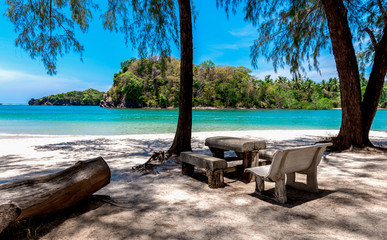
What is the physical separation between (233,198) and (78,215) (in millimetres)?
1786

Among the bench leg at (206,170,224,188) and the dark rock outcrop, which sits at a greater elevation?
the dark rock outcrop

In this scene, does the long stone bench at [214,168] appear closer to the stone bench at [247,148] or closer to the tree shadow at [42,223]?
the stone bench at [247,148]

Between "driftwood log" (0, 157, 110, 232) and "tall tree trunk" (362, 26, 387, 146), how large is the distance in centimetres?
669

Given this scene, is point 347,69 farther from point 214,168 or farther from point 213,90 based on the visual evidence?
point 213,90

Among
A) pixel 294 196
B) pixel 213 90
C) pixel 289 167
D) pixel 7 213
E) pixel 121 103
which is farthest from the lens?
pixel 121 103

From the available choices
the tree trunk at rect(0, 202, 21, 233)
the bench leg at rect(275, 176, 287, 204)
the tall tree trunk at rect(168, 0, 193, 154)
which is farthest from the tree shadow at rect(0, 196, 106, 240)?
the tall tree trunk at rect(168, 0, 193, 154)

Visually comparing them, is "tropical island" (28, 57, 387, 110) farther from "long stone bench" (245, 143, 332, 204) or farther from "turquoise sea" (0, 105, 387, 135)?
"long stone bench" (245, 143, 332, 204)

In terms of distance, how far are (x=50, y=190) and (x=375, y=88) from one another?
7651 mm

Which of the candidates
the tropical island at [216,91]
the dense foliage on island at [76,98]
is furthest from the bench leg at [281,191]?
the dense foliage on island at [76,98]

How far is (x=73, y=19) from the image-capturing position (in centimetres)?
700

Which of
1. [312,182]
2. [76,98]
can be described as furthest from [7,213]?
[76,98]

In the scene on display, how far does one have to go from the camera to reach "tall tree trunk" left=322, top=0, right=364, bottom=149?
6.30m

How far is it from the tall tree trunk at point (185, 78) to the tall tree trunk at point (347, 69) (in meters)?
3.68

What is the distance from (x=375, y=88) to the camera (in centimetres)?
656
